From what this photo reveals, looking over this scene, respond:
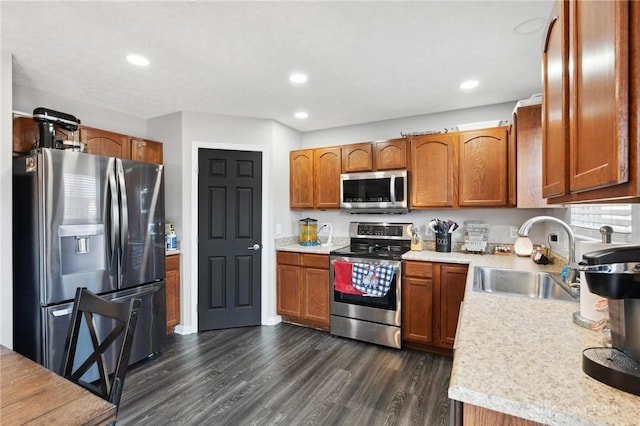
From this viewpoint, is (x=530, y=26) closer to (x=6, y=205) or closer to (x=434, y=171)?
(x=434, y=171)

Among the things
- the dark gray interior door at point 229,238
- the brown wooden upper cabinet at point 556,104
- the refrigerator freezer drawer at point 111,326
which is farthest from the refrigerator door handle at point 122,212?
the brown wooden upper cabinet at point 556,104

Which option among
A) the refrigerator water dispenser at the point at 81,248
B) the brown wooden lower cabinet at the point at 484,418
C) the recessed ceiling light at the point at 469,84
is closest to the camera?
the brown wooden lower cabinet at the point at 484,418

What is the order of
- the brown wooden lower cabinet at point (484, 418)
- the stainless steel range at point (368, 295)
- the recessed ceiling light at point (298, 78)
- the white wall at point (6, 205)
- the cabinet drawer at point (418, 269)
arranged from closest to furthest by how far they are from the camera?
the brown wooden lower cabinet at point (484, 418)
the white wall at point (6, 205)
the recessed ceiling light at point (298, 78)
the cabinet drawer at point (418, 269)
the stainless steel range at point (368, 295)

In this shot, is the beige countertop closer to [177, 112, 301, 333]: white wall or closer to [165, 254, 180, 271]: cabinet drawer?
[177, 112, 301, 333]: white wall

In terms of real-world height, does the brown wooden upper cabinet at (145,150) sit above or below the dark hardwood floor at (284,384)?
above

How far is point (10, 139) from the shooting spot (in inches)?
84.0

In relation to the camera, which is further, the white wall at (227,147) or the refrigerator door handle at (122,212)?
the white wall at (227,147)

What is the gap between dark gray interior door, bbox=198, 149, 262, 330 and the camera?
11.1ft

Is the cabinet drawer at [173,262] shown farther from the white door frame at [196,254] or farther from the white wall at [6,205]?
the white wall at [6,205]

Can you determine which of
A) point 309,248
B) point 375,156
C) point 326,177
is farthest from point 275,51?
point 309,248

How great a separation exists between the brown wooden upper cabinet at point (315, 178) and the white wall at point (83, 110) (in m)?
1.85

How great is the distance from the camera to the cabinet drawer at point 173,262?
317 cm

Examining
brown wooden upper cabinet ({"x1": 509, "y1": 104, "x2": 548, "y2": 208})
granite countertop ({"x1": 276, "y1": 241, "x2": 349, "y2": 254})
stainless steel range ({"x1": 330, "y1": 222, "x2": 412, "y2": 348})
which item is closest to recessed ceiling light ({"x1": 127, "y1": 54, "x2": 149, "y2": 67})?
granite countertop ({"x1": 276, "y1": 241, "x2": 349, "y2": 254})

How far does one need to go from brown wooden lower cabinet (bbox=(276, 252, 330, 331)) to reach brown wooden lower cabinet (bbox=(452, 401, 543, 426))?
2590 millimetres
